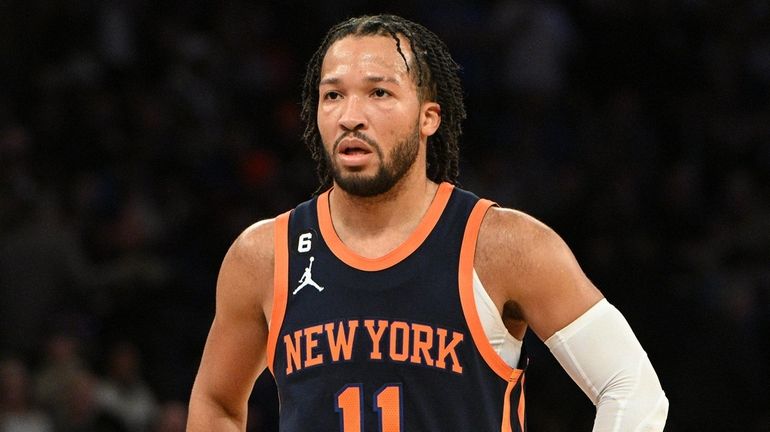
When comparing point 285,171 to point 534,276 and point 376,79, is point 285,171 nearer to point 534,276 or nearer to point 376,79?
point 376,79

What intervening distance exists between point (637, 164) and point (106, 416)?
355cm

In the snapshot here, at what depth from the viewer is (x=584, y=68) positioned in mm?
9070

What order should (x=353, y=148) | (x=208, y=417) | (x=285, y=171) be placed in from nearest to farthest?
(x=353, y=148) < (x=208, y=417) < (x=285, y=171)

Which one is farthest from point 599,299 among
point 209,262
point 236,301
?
point 209,262

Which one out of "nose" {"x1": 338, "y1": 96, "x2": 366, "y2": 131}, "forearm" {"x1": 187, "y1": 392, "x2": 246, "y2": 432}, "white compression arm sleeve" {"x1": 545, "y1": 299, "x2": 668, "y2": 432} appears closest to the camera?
"white compression arm sleeve" {"x1": 545, "y1": 299, "x2": 668, "y2": 432}

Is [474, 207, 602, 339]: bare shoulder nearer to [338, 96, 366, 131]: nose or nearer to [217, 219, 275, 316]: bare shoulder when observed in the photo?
[338, 96, 366, 131]: nose

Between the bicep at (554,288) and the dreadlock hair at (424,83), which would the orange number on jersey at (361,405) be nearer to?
the bicep at (554,288)

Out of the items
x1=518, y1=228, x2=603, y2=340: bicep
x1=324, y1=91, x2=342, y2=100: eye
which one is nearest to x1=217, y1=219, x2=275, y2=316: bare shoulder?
x1=324, y1=91, x2=342, y2=100: eye

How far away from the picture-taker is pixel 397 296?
309cm

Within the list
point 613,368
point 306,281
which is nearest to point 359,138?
point 306,281

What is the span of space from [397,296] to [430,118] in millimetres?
474

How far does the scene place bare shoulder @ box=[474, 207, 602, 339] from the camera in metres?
3.01

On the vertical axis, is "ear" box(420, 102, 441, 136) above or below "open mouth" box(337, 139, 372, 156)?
above

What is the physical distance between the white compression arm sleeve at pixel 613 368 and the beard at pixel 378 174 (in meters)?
0.54
